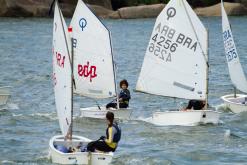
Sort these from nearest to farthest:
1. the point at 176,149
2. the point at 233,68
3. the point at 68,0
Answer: the point at 176,149 < the point at 233,68 < the point at 68,0

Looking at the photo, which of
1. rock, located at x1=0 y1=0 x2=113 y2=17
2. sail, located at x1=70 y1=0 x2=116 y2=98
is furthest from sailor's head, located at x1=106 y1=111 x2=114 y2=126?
rock, located at x1=0 y1=0 x2=113 y2=17

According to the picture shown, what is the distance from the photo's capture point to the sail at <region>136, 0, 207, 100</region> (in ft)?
93.4

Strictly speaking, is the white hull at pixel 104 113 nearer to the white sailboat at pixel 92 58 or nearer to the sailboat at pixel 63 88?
the white sailboat at pixel 92 58

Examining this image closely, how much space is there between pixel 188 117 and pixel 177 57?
9.21 feet

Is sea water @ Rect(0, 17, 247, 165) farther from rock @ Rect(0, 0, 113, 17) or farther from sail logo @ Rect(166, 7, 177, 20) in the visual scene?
rock @ Rect(0, 0, 113, 17)

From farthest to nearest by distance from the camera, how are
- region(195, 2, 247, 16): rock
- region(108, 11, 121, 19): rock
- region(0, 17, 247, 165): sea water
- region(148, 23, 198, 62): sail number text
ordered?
1. region(195, 2, 247, 16): rock
2. region(108, 11, 121, 19): rock
3. region(148, 23, 198, 62): sail number text
4. region(0, 17, 247, 165): sea water

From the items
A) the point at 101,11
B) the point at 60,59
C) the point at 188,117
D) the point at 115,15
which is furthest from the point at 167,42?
the point at 101,11

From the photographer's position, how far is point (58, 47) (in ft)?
69.3

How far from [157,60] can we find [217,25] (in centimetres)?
5364

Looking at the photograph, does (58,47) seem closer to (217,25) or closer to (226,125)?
(226,125)

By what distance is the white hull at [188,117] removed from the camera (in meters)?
26.8

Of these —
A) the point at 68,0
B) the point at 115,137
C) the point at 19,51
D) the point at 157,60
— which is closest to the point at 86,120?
the point at 157,60

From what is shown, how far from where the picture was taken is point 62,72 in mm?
20844

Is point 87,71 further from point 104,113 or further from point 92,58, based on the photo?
point 104,113
